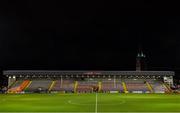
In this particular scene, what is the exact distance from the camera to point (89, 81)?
313ft

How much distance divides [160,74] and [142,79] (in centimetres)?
623

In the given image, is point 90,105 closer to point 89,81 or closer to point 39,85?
point 39,85

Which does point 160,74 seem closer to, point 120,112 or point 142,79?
point 142,79

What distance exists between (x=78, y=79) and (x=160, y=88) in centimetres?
2204

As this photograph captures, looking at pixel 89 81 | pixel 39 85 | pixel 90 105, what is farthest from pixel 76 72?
pixel 90 105

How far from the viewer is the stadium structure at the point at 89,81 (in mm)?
86188

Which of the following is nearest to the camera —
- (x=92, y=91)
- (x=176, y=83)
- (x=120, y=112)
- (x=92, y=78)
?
(x=120, y=112)

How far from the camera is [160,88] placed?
8744 cm

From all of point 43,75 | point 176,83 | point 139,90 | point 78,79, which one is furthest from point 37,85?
point 176,83

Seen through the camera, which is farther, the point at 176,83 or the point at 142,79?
the point at 176,83

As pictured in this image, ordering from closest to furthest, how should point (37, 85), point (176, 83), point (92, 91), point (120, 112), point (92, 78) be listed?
1. point (120, 112)
2. point (92, 91)
3. point (37, 85)
4. point (92, 78)
5. point (176, 83)

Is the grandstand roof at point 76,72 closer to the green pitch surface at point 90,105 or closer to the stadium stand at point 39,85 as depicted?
the stadium stand at point 39,85

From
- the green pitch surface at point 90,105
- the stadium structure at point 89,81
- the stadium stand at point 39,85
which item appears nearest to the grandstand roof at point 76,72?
the stadium structure at point 89,81

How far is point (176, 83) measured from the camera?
105m
